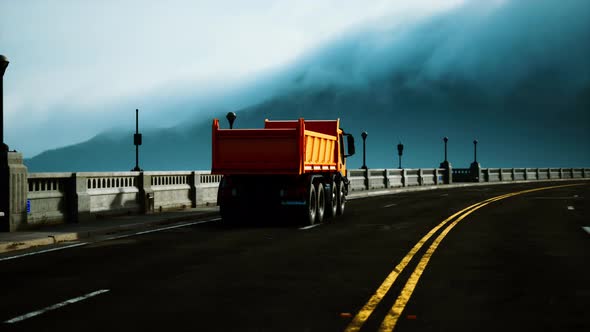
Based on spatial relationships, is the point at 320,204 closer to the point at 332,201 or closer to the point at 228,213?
the point at 332,201

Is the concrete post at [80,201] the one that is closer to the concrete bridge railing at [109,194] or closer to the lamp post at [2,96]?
the concrete bridge railing at [109,194]

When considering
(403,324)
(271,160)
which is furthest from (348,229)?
(403,324)

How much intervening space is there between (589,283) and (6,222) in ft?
41.1

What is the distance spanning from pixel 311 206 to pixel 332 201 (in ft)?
7.82

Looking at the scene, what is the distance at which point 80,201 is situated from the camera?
18.5 m

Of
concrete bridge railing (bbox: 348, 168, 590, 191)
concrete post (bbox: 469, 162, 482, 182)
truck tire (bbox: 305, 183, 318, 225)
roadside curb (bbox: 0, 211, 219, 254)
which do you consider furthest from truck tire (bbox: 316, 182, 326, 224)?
concrete post (bbox: 469, 162, 482, 182)

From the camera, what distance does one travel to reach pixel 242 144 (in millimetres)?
18688

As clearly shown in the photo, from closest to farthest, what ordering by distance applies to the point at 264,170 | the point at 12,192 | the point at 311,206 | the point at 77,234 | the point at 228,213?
the point at 77,234 → the point at 12,192 → the point at 264,170 → the point at 228,213 → the point at 311,206

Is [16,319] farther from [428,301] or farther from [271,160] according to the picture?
[271,160]

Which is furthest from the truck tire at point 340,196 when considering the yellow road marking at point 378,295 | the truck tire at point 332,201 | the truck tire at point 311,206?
the yellow road marking at point 378,295

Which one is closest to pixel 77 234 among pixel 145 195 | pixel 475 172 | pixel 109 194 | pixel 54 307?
pixel 109 194

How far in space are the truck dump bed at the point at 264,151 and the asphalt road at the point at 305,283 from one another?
2780mm

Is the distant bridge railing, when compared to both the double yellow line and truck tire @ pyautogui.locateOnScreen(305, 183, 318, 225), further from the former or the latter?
the double yellow line

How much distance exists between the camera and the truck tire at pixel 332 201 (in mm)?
21047
